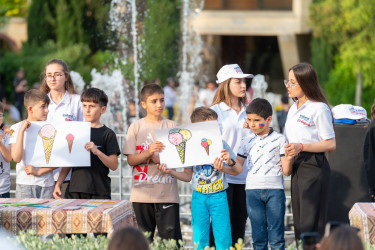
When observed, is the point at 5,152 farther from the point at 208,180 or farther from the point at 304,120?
the point at 304,120

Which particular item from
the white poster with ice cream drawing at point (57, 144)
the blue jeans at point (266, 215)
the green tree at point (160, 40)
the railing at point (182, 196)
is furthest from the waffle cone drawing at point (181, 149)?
the green tree at point (160, 40)

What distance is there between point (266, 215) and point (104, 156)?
1371mm

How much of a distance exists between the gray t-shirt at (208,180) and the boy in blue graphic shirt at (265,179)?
144 mm

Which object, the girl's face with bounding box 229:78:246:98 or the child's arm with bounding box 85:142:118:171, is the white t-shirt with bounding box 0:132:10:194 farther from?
the girl's face with bounding box 229:78:246:98

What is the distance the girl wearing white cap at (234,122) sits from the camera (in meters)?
6.16

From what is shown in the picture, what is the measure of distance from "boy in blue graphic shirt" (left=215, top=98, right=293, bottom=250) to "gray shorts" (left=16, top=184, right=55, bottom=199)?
5.16 feet

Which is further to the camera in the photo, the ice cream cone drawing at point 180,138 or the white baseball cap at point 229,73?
the white baseball cap at point 229,73

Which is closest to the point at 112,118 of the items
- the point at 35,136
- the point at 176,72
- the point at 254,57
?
the point at 35,136

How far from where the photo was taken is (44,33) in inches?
1133

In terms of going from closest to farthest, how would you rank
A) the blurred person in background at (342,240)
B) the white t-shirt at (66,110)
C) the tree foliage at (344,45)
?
1. the blurred person in background at (342,240)
2. the white t-shirt at (66,110)
3. the tree foliage at (344,45)

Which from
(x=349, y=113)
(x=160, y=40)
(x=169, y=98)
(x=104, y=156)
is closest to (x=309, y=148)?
(x=104, y=156)

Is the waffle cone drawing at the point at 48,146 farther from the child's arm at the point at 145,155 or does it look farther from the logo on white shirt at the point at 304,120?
the logo on white shirt at the point at 304,120

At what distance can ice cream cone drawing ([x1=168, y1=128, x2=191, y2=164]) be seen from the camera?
5727 millimetres

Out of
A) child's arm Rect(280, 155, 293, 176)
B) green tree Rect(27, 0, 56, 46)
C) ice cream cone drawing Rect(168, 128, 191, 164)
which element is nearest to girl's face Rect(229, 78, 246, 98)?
ice cream cone drawing Rect(168, 128, 191, 164)
